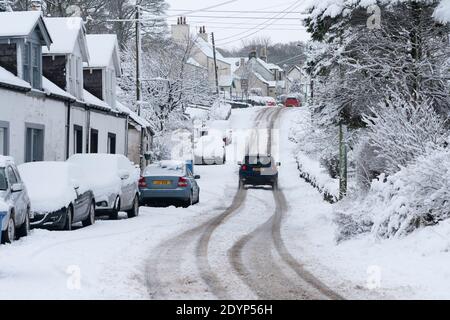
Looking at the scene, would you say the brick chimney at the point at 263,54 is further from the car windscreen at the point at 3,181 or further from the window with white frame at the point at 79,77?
the car windscreen at the point at 3,181

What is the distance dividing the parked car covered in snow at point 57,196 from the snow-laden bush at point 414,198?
649cm

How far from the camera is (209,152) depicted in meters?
55.0

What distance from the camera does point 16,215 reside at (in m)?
14.2

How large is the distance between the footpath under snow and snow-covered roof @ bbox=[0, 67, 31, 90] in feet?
29.8

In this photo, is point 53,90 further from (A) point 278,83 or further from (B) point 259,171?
(A) point 278,83

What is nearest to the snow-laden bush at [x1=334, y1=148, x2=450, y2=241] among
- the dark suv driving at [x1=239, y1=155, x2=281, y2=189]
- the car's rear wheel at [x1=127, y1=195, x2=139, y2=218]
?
the car's rear wheel at [x1=127, y1=195, x2=139, y2=218]

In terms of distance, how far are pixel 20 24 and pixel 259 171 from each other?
51.2 ft

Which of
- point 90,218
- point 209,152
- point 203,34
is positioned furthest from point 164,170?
point 203,34

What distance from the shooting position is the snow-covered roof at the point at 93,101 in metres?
30.3

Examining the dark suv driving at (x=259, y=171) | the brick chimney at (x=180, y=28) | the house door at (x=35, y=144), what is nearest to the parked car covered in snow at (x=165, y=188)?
the house door at (x=35, y=144)

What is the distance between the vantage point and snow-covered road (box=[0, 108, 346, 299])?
31.0 feet

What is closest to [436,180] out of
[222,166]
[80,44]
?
[80,44]
